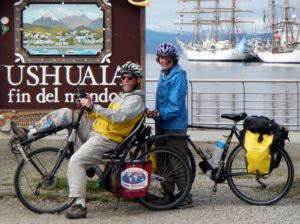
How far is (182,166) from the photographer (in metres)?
6.88

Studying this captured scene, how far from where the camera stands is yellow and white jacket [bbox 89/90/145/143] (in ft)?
21.0

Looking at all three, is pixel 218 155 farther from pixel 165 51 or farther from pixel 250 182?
pixel 165 51

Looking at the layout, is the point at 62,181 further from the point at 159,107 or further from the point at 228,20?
the point at 228,20

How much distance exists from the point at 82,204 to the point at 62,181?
535mm

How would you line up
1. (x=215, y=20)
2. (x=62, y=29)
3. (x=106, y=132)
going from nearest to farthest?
(x=106, y=132), (x=62, y=29), (x=215, y=20)

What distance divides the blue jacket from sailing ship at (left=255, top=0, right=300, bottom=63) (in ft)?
336

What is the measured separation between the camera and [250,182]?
24.4 ft

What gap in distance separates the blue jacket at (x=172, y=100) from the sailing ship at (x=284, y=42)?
336 ft

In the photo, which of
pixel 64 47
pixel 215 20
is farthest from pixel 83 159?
pixel 215 20

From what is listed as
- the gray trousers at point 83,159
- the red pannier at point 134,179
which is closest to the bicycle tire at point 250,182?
the red pannier at point 134,179

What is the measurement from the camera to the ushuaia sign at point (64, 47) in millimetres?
9867

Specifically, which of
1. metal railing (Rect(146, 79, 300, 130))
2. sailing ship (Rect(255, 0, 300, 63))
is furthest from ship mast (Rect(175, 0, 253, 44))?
metal railing (Rect(146, 79, 300, 130))

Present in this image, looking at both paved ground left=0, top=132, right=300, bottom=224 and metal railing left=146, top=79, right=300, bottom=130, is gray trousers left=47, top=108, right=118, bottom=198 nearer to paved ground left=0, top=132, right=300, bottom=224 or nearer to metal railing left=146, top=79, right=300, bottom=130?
paved ground left=0, top=132, right=300, bottom=224

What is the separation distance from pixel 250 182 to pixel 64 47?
145 inches
